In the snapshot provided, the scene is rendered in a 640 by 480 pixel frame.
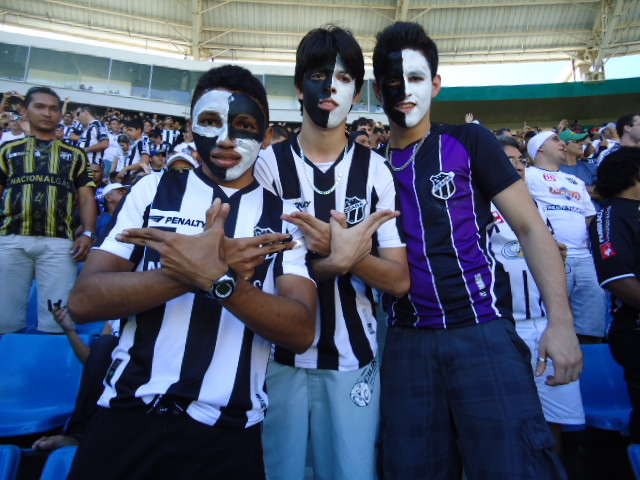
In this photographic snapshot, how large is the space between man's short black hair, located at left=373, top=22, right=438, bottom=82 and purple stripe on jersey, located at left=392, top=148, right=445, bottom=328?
1.99ft

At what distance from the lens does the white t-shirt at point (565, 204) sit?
4355mm

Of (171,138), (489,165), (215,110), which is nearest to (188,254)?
(215,110)

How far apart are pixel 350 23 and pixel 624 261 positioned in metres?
21.9

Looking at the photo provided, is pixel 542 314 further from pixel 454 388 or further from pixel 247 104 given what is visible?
pixel 247 104

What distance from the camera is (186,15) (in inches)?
883

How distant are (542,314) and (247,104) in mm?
2517

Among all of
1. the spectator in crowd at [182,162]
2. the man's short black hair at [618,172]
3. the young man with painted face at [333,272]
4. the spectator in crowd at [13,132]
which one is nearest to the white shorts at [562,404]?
the man's short black hair at [618,172]

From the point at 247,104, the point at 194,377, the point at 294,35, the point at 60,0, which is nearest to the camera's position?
the point at 194,377

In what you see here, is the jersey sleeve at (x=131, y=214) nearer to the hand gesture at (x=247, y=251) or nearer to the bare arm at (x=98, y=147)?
the hand gesture at (x=247, y=251)

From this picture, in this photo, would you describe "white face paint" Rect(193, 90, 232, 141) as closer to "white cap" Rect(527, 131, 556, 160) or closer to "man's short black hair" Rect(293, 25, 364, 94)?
"man's short black hair" Rect(293, 25, 364, 94)

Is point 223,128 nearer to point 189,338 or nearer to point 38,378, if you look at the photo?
point 189,338

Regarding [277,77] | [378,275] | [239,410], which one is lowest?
[239,410]

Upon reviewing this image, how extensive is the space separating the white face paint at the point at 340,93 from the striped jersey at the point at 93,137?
29.5ft

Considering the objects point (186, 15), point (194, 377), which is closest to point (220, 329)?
point (194, 377)
